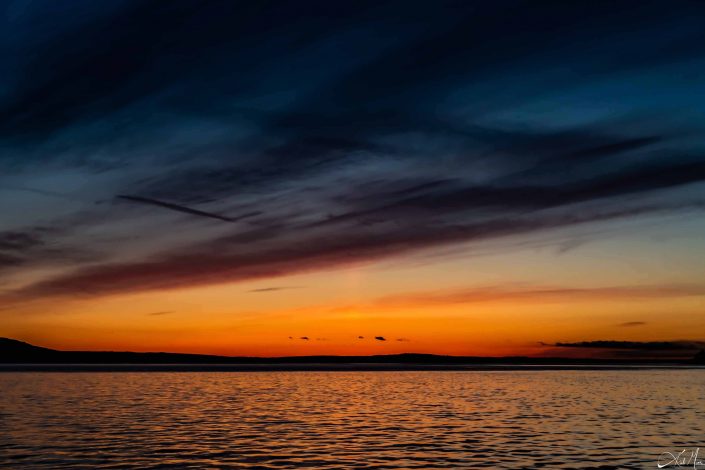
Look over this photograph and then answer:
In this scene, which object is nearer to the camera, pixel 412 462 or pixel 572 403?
pixel 412 462

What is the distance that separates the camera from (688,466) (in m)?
34.8

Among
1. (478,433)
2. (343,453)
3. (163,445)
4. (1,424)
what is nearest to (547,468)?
(343,453)

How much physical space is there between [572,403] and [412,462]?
142 feet

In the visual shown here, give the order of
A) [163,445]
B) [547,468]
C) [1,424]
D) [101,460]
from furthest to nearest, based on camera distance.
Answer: [1,424] < [163,445] < [101,460] < [547,468]

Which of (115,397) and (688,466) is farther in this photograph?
(115,397)

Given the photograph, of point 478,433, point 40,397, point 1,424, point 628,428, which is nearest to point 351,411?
point 478,433

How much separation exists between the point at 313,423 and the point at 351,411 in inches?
436

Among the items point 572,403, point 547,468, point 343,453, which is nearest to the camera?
point 547,468

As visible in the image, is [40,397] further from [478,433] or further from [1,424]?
[478,433]

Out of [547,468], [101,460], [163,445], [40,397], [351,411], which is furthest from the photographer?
[40,397]

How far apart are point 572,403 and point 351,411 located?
80.8ft

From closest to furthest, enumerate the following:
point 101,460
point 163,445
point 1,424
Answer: point 101,460, point 163,445, point 1,424

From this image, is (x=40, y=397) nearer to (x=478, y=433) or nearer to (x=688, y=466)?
(x=478, y=433)

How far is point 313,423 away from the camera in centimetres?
5378
